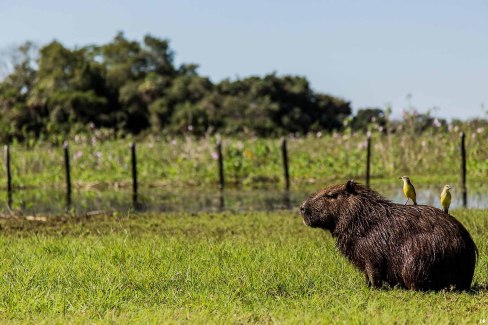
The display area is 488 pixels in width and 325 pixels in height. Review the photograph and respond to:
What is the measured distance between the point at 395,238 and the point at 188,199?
48.1 feet

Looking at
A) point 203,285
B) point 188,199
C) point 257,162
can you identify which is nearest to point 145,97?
point 257,162

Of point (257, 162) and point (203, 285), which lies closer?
point (203, 285)

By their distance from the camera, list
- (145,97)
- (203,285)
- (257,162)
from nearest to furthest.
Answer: (203,285) < (257,162) < (145,97)

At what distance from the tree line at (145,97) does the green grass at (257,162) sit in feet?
62.1

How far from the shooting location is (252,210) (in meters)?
18.7

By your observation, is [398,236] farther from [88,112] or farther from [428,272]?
[88,112]

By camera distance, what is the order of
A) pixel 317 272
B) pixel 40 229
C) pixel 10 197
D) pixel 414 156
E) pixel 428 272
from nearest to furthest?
pixel 428 272 < pixel 317 272 < pixel 40 229 < pixel 10 197 < pixel 414 156

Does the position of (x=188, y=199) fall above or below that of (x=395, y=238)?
below

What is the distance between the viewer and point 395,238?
8.28m

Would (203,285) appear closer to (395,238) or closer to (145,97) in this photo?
(395,238)

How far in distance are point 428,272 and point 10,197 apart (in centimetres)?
1794

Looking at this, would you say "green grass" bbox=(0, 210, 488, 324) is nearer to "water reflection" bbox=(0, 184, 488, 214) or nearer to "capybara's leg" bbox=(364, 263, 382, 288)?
"capybara's leg" bbox=(364, 263, 382, 288)

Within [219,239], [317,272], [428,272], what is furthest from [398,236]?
[219,239]

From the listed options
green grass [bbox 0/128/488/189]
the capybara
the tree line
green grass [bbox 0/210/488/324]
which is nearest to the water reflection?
green grass [bbox 0/128/488/189]
